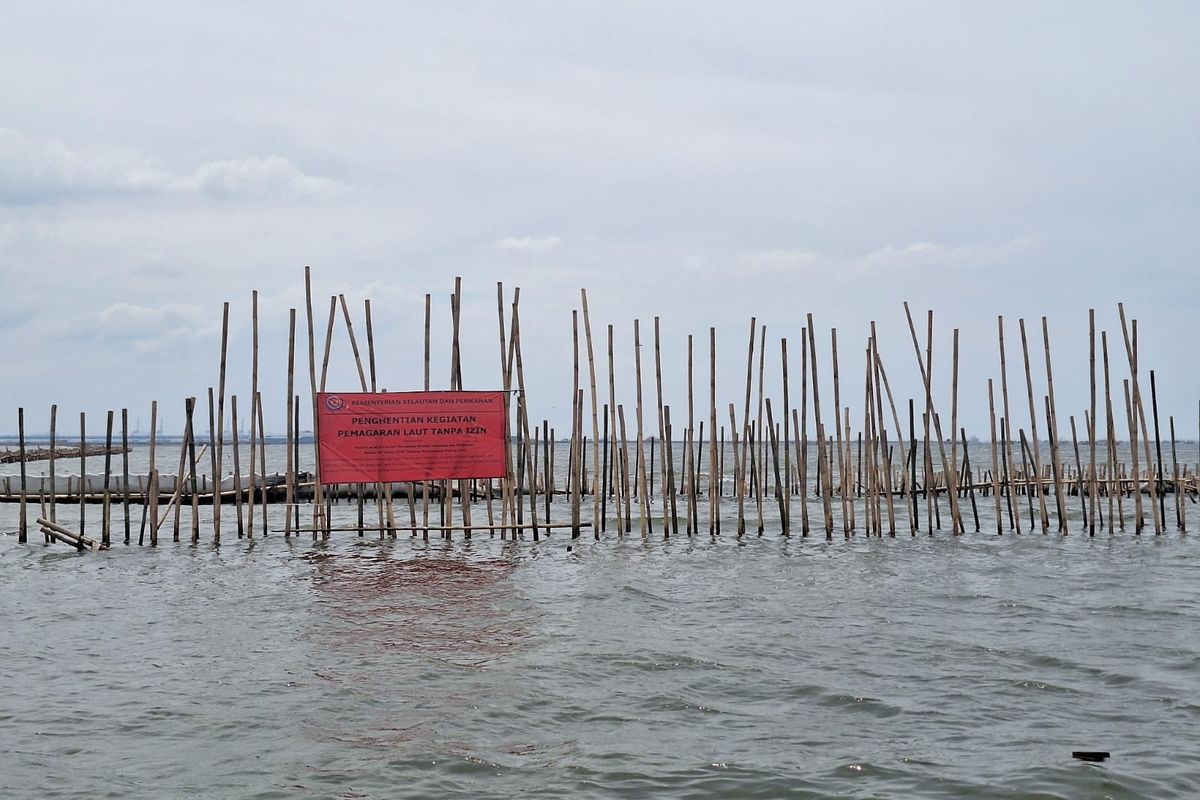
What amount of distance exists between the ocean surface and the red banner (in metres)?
1.34

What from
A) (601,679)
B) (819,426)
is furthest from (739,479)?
(601,679)

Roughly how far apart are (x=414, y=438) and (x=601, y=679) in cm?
703

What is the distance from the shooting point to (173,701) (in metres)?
6.71

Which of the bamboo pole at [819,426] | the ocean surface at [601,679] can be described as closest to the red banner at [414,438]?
the ocean surface at [601,679]

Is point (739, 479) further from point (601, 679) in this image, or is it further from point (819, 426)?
point (601, 679)

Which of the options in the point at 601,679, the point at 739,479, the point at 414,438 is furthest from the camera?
the point at 739,479

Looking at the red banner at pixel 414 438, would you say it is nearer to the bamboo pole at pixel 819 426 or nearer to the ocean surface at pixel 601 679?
the ocean surface at pixel 601 679

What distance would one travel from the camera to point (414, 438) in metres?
13.9

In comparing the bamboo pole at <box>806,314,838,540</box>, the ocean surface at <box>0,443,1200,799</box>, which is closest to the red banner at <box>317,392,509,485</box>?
the ocean surface at <box>0,443,1200,799</box>

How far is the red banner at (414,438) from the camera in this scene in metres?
13.8

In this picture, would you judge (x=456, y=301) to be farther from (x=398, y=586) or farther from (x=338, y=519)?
(x=338, y=519)

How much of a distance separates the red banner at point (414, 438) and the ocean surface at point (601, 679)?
1.34 meters

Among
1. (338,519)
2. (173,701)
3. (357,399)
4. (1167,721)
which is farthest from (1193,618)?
(338,519)

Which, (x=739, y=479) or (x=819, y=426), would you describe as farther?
(x=739, y=479)
